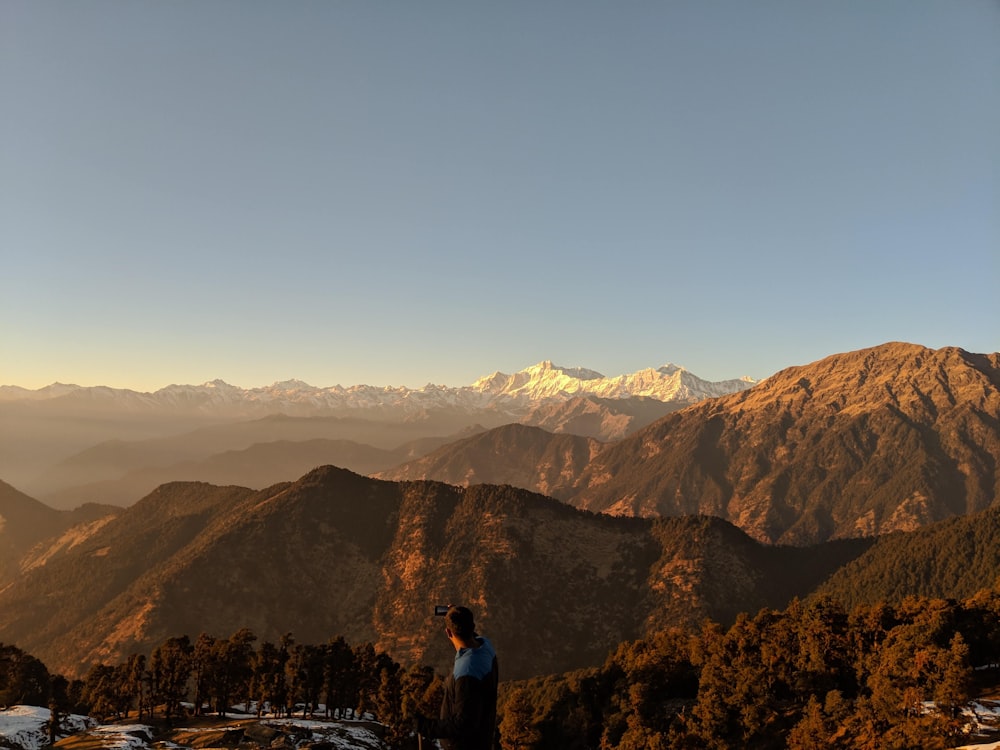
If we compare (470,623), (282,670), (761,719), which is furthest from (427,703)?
(470,623)

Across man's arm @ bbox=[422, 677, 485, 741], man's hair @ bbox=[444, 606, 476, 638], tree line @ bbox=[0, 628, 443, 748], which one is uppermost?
man's hair @ bbox=[444, 606, 476, 638]

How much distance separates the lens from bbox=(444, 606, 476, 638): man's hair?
545 inches

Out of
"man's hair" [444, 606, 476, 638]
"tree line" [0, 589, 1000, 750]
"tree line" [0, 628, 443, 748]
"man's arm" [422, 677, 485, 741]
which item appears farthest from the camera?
"tree line" [0, 628, 443, 748]

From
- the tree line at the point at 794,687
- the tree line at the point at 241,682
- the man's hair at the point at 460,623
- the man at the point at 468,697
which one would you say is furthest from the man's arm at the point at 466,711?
the tree line at the point at 241,682

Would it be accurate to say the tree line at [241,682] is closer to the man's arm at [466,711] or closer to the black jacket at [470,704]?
the black jacket at [470,704]

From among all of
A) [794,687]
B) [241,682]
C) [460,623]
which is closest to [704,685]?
[794,687]

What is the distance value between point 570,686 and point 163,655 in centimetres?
9239

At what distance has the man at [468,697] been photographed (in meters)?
13.4

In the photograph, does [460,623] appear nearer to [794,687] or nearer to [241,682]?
[794,687]

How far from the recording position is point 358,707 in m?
157

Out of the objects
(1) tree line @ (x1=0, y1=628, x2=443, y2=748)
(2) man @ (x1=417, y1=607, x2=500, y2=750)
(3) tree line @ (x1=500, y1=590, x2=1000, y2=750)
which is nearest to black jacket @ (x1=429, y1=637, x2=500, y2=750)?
(2) man @ (x1=417, y1=607, x2=500, y2=750)

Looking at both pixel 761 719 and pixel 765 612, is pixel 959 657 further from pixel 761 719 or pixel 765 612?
pixel 765 612

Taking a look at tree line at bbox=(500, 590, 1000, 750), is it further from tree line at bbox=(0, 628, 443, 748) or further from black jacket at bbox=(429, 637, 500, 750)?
black jacket at bbox=(429, 637, 500, 750)

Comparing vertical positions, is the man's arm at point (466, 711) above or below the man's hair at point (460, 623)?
below
